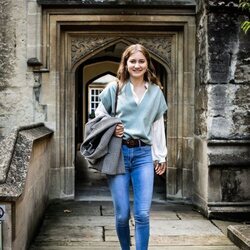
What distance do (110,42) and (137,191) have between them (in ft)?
14.7

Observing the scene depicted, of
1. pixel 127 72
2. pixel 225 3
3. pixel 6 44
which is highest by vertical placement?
pixel 225 3

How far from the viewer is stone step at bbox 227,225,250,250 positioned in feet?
14.9

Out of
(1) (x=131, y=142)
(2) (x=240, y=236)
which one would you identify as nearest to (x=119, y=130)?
(1) (x=131, y=142)

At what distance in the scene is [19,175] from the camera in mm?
3938

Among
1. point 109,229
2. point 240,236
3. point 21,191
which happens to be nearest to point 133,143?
point 21,191

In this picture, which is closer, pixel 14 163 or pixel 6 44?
pixel 14 163

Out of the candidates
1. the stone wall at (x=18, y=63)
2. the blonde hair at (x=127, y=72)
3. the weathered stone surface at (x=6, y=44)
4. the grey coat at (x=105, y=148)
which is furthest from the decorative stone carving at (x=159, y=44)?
the grey coat at (x=105, y=148)

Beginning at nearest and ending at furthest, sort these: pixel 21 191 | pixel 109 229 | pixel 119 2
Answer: pixel 21 191
pixel 109 229
pixel 119 2

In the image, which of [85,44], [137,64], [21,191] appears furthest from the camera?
[85,44]

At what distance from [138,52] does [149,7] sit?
12.8 feet

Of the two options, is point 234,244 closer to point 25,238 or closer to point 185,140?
point 25,238

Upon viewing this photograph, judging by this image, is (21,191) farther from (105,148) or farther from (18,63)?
(18,63)

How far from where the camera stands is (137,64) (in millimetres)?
3600

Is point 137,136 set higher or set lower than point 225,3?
lower
